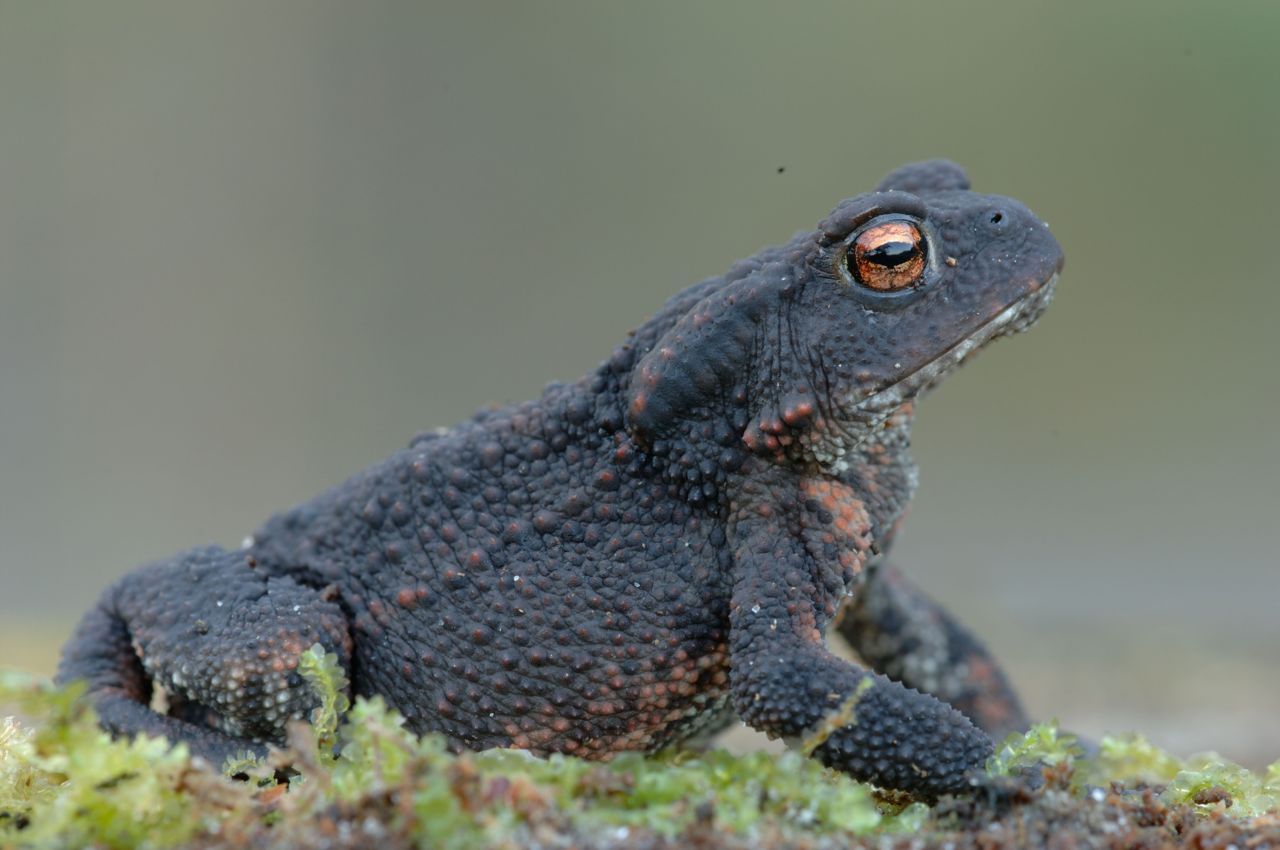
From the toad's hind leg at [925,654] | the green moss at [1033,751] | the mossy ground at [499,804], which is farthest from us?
the toad's hind leg at [925,654]

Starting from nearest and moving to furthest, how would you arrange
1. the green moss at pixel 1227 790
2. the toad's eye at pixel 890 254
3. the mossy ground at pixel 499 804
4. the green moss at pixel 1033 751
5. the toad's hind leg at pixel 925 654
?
the mossy ground at pixel 499 804, the green moss at pixel 1033 751, the green moss at pixel 1227 790, the toad's eye at pixel 890 254, the toad's hind leg at pixel 925 654

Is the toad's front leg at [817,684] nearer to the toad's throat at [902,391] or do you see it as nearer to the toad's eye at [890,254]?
the toad's throat at [902,391]

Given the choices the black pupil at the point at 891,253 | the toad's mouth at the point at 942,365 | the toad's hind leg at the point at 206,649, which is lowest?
the toad's hind leg at the point at 206,649

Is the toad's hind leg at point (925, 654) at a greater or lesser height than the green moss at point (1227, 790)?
greater

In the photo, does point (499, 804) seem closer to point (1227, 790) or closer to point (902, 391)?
point (902, 391)

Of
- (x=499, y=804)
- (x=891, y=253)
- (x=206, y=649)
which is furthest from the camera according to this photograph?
(x=206, y=649)

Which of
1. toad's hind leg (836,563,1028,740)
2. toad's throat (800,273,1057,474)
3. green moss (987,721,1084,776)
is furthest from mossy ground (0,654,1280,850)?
toad's hind leg (836,563,1028,740)

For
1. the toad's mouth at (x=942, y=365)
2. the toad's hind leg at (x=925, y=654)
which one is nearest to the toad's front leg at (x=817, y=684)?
the toad's mouth at (x=942, y=365)

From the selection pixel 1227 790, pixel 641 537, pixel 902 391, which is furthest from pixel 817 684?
pixel 1227 790
